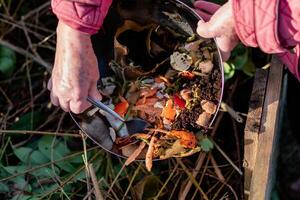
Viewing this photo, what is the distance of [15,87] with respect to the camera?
51.0 inches

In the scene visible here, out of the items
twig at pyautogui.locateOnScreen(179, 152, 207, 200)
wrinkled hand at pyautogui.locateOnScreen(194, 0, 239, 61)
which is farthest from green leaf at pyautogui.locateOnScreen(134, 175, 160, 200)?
wrinkled hand at pyautogui.locateOnScreen(194, 0, 239, 61)

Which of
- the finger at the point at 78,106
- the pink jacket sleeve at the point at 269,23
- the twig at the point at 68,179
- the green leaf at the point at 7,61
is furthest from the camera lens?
the green leaf at the point at 7,61

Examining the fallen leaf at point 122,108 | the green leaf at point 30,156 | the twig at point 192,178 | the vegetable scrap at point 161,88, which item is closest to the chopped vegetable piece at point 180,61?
the vegetable scrap at point 161,88

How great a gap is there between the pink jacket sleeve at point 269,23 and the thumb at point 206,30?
6 cm

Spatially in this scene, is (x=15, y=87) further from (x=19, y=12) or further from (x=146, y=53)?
(x=146, y=53)

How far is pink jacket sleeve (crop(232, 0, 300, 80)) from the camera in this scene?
0.79 meters

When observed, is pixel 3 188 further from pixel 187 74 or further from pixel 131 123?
pixel 187 74

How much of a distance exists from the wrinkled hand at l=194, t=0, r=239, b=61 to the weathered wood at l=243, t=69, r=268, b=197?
7 centimetres

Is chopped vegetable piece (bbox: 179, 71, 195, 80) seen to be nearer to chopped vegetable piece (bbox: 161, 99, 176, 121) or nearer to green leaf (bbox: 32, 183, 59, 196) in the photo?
chopped vegetable piece (bbox: 161, 99, 176, 121)

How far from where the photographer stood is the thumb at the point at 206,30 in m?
0.89

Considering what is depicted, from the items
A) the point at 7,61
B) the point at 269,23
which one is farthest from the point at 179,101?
the point at 7,61

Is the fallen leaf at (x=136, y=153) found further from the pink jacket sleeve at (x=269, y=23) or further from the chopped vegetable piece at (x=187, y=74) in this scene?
the pink jacket sleeve at (x=269, y=23)

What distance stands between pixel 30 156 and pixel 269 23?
0.57 meters

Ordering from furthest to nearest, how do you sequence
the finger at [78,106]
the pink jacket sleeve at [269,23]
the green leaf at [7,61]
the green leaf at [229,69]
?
1. the green leaf at [7,61]
2. the green leaf at [229,69]
3. the finger at [78,106]
4. the pink jacket sleeve at [269,23]
